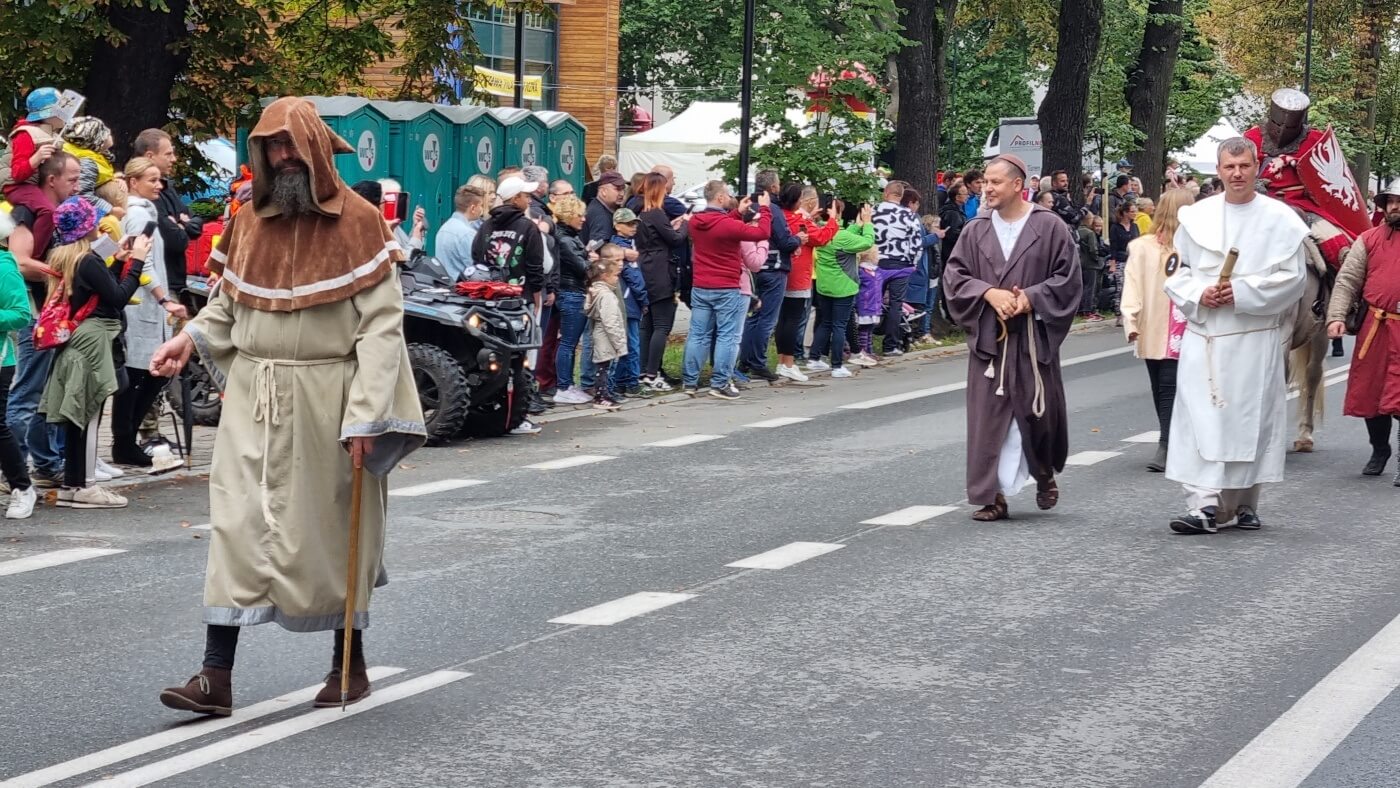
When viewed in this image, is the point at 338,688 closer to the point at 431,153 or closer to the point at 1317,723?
the point at 1317,723

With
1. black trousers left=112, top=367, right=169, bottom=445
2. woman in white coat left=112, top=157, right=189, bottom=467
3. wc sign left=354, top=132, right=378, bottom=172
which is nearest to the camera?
woman in white coat left=112, top=157, right=189, bottom=467

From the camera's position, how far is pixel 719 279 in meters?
17.1

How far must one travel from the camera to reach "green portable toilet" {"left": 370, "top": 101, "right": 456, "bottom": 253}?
20.7 metres

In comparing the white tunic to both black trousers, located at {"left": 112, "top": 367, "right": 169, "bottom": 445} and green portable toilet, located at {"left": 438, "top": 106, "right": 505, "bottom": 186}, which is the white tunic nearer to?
black trousers, located at {"left": 112, "top": 367, "right": 169, "bottom": 445}

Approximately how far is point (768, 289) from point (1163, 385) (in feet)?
18.3

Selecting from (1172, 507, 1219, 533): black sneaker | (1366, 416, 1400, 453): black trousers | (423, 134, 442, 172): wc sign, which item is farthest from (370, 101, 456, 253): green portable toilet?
(1172, 507, 1219, 533): black sneaker

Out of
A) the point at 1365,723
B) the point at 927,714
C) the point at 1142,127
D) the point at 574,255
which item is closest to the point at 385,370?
the point at 927,714

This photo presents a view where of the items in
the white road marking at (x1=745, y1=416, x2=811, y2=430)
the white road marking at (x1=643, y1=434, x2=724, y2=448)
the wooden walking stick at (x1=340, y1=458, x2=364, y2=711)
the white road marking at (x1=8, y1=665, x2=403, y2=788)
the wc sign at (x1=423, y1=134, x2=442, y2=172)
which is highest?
the wc sign at (x1=423, y1=134, x2=442, y2=172)

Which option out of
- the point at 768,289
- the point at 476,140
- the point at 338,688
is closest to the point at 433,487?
the point at 338,688

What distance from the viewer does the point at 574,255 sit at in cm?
1594

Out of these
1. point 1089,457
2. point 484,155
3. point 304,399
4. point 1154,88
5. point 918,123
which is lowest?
point 1089,457

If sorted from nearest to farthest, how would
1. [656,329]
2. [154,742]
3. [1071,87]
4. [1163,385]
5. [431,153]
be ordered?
[154,742], [1163,385], [656,329], [431,153], [1071,87]

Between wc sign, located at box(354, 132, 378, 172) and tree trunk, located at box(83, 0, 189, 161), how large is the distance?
70.9 inches

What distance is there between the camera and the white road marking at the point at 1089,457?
43.1 ft
